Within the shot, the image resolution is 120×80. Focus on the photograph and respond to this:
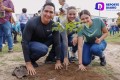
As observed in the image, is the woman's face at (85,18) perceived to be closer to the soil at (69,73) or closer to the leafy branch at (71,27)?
the leafy branch at (71,27)

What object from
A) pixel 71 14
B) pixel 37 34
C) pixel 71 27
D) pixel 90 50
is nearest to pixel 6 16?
Answer: pixel 71 14

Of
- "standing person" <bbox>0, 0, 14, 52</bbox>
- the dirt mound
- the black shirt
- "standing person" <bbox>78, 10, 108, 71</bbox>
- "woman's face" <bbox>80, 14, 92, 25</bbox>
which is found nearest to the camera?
the dirt mound

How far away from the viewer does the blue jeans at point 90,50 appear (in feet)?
18.1

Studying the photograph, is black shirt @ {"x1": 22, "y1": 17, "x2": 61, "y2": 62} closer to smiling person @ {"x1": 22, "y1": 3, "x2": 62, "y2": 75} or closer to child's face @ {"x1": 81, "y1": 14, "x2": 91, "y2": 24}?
smiling person @ {"x1": 22, "y1": 3, "x2": 62, "y2": 75}

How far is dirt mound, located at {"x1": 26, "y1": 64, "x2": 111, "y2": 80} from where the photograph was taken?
15.6ft

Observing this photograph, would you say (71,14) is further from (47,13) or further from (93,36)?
(47,13)

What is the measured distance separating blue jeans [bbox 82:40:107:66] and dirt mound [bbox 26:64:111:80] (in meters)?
0.40

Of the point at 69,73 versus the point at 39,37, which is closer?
the point at 69,73

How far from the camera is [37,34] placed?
5.09m

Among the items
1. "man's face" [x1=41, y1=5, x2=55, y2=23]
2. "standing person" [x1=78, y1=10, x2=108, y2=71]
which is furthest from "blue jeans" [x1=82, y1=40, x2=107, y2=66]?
"man's face" [x1=41, y1=5, x2=55, y2=23]

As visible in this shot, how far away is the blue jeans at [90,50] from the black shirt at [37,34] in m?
0.71

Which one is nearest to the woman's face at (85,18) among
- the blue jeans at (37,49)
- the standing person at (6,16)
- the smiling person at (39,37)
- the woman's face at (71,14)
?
the woman's face at (71,14)

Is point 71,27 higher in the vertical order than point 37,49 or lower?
higher

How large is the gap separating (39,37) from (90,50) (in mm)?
1128
